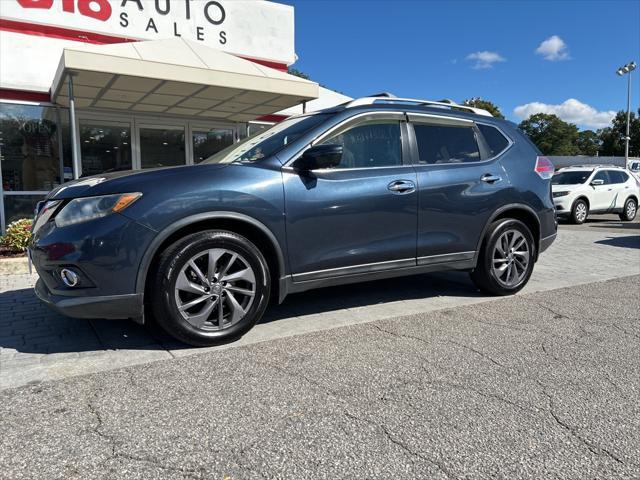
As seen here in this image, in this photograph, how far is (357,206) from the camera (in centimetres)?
407

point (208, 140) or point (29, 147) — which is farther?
point (208, 140)

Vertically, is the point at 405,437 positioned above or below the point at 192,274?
below

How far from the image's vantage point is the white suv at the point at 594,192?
1444 cm

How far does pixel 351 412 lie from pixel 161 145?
10.3 metres

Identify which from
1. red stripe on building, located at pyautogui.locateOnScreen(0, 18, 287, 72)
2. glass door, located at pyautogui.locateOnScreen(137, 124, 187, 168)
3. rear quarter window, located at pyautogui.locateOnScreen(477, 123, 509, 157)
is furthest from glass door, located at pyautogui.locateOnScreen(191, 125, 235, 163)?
rear quarter window, located at pyautogui.locateOnScreen(477, 123, 509, 157)

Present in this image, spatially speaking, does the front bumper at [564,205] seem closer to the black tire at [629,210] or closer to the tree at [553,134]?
the black tire at [629,210]

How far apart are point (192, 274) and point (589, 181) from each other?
14.6 m

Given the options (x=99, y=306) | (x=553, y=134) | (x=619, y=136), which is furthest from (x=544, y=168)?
(x=553, y=134)

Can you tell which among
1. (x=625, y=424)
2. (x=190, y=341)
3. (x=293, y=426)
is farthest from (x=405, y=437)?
(x=190, y=341)

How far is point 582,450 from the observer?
2.34 metres

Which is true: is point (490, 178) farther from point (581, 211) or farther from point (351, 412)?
point (581, 211)

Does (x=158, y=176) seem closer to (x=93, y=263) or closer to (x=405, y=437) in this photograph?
(x=93, y=263)

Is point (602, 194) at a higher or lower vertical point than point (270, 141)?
lower

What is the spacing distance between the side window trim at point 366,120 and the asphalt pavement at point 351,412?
55.6 inches
